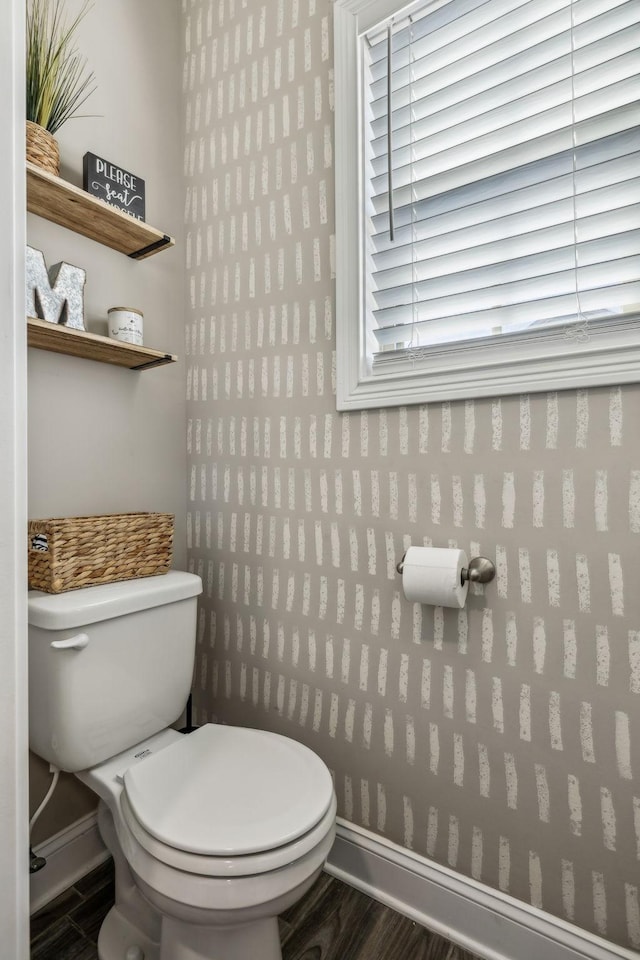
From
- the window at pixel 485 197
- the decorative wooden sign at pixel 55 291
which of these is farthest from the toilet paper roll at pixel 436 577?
the decorative wooden sign at pixel 55 291

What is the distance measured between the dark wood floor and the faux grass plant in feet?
6.26

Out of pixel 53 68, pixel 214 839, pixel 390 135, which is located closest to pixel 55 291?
pixel 53 68

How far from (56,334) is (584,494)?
48.5 inches

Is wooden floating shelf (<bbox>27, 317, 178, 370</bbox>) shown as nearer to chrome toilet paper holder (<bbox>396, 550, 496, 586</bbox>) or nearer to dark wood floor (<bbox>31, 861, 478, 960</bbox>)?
chrome toilet paper holder (<bbox>396, 550, 496, 586</bbox>)

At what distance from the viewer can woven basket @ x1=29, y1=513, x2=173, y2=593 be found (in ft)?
3.73

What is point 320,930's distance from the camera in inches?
45.8

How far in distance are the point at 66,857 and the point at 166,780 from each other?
0.59 metres

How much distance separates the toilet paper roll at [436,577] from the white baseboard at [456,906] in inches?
25.3

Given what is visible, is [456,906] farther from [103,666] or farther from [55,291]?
[55,291]

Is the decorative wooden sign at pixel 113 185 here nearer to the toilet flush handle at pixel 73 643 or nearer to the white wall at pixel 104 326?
the white wall at pixel 104 326

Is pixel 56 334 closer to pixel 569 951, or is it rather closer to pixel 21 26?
pixel 21 26

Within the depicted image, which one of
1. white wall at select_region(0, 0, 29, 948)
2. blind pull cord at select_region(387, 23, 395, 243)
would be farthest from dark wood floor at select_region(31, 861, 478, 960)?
blind pull cord at select_region(387, 23, 395, 243)

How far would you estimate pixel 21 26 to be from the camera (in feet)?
2.35

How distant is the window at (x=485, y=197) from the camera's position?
0.98 meters
